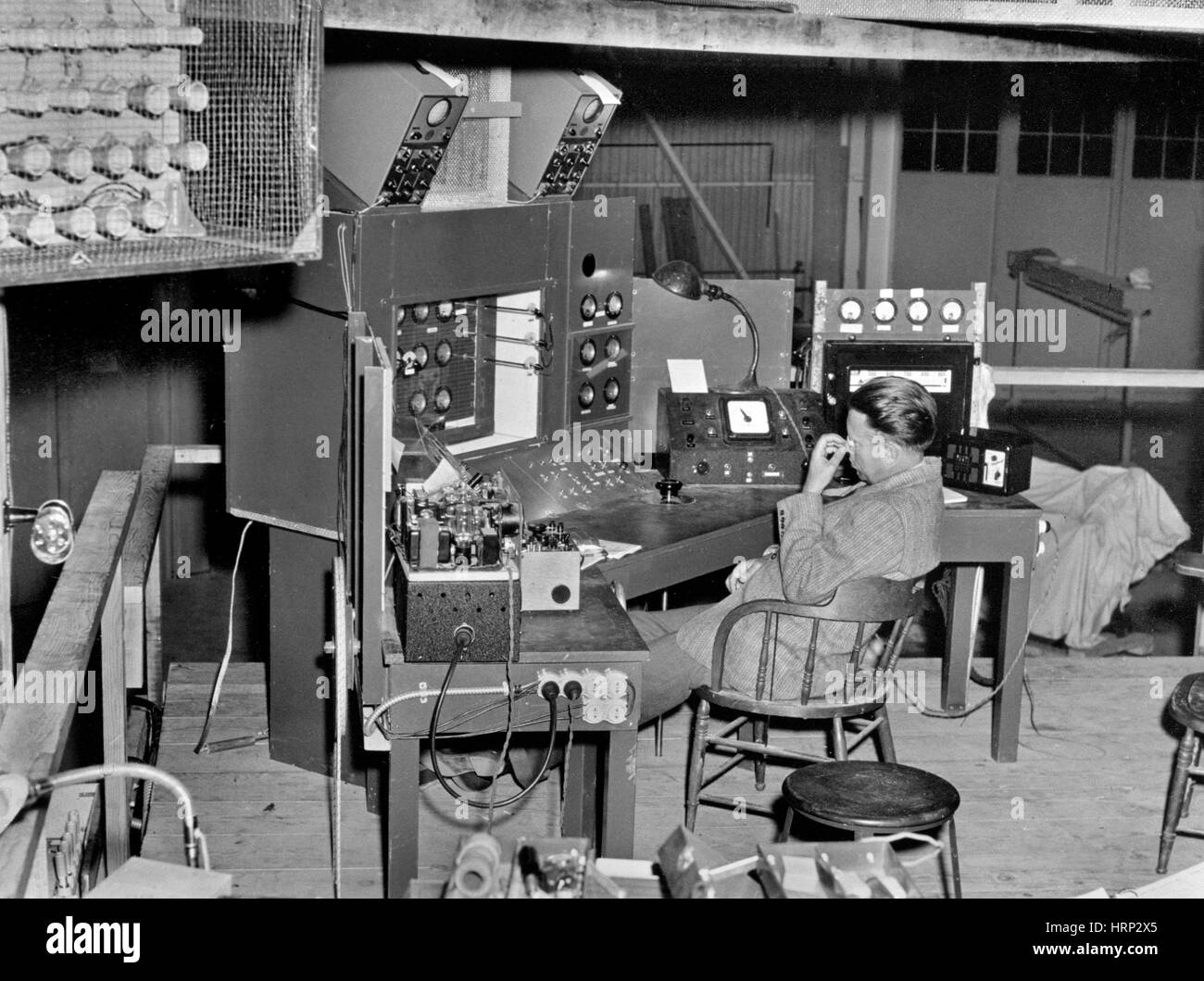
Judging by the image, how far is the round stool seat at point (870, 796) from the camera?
316 cm

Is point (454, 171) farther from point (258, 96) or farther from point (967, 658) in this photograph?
point (967, 658)

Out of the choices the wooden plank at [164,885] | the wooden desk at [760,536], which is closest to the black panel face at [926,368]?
the wooden desk at [760,536]

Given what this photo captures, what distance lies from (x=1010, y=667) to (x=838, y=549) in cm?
129

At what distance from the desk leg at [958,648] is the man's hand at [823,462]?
1320 mm

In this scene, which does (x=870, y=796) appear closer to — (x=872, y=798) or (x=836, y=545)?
(x=872, y=798)

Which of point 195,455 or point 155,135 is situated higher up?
point 155,135

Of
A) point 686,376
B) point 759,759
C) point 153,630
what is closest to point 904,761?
point 759,759

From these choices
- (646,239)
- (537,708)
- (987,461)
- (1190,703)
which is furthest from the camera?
(646,239)

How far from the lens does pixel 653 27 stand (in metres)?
3.81

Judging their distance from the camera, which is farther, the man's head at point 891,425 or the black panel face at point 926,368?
the black panel face at point 926,368

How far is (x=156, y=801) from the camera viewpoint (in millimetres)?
4484

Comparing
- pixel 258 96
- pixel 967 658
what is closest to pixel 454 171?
pixel 258 96

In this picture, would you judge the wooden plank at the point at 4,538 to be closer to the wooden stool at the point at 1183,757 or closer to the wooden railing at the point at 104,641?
the wooden railing at the point at 104,641

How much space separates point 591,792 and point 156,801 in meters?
1.40
